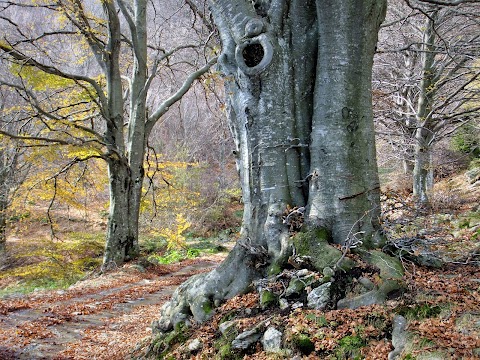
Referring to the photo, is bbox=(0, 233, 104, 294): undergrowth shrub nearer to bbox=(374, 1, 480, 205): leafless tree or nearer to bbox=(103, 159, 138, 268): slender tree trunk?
bbox=(103, 159, 138, 268): slender tree trunk

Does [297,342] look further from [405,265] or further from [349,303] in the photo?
[405,265]

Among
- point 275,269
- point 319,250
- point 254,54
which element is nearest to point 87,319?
point 275,269

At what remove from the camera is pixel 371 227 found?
10.3ft

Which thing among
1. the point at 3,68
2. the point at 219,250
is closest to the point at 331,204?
the point at 219,250

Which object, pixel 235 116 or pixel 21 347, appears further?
pixel 21 347

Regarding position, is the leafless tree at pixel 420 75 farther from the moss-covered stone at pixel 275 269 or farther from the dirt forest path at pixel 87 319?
the moss-covered stone at pixel 275 269

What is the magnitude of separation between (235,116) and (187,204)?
1311 cm

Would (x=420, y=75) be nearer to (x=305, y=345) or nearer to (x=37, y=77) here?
(x=37, y=77)

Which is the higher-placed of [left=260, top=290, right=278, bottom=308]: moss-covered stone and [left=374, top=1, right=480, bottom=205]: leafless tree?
[left=374, top=1, right=480, bottom=205]: leafless tree

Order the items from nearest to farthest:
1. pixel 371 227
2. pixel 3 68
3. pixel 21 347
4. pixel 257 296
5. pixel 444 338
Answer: pixel 444 338, pixel 257 296, pixel 371 227, pixel 21 347, pixel 3 68

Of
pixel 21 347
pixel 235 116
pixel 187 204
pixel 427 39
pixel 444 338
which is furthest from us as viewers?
pixel 187 204

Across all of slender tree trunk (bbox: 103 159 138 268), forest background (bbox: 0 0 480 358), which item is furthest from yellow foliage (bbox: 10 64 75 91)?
slender tree trunk (bbox: 103 159 138 268)

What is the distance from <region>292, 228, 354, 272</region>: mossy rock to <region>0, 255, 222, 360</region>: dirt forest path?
2.01m

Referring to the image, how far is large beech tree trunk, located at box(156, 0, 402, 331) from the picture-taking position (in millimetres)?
3127
